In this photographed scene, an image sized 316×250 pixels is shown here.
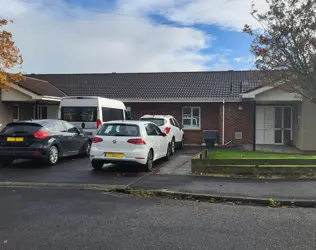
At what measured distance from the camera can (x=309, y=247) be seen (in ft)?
14.6

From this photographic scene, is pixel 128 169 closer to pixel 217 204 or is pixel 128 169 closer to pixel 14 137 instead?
pixel 14 137

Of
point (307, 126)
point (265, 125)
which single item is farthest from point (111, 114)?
point (307, 126)

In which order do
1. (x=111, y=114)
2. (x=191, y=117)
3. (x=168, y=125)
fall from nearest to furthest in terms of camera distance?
1. (x=168, y=125)
2. (x=111, y=114)
3. (x=191, y=117)

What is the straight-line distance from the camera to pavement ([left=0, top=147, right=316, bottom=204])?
299 inches

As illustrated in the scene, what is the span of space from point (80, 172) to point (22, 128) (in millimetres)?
2467

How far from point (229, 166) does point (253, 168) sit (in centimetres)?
63

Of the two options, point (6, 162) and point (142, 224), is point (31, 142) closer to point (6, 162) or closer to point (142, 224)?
point (6, 162)

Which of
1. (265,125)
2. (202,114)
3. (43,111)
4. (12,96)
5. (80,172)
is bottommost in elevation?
(80,172)

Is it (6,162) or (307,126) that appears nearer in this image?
(6,162)

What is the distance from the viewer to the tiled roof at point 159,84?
21.1 meters

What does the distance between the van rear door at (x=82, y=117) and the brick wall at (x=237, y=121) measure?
829cm

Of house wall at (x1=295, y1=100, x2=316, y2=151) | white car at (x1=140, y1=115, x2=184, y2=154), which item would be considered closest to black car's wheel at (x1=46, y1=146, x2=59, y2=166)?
white car at (x1=140, y1=115, x2=184, y2=154)

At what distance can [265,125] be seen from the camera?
65.6 ft

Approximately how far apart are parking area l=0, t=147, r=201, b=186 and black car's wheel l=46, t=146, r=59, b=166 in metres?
0.22
